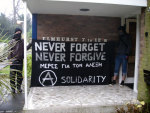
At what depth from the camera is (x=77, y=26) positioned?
19.7 ft

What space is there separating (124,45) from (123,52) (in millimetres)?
220

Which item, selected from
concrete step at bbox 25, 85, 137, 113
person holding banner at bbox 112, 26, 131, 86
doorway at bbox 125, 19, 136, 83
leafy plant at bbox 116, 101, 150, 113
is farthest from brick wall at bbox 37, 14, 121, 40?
leafy plant at bbox 116, 101, 150, 113

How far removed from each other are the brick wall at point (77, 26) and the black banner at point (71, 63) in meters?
0.52

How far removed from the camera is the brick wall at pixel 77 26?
5.83 metres

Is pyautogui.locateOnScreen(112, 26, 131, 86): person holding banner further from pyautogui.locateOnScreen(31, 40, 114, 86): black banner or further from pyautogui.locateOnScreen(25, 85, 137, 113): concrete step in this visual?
pyautogui.locateOnScreen(25, 85, 137, 113): concrete step

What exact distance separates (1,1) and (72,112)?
9.58m

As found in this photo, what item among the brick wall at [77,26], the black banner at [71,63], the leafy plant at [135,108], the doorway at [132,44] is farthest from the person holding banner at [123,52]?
the leafy plant at [135,108]

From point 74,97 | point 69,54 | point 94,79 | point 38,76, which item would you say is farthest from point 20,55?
point 94,79

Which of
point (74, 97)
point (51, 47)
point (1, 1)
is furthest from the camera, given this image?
point (1, 1)

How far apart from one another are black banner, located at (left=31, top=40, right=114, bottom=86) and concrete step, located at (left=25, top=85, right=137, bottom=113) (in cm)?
24

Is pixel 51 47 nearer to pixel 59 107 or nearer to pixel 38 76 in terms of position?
pixel 38 76

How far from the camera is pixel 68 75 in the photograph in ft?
18.5

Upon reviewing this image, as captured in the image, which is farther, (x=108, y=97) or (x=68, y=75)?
(x=68, y=75)

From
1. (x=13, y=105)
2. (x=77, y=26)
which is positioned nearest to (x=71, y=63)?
(x=77, y=26)
